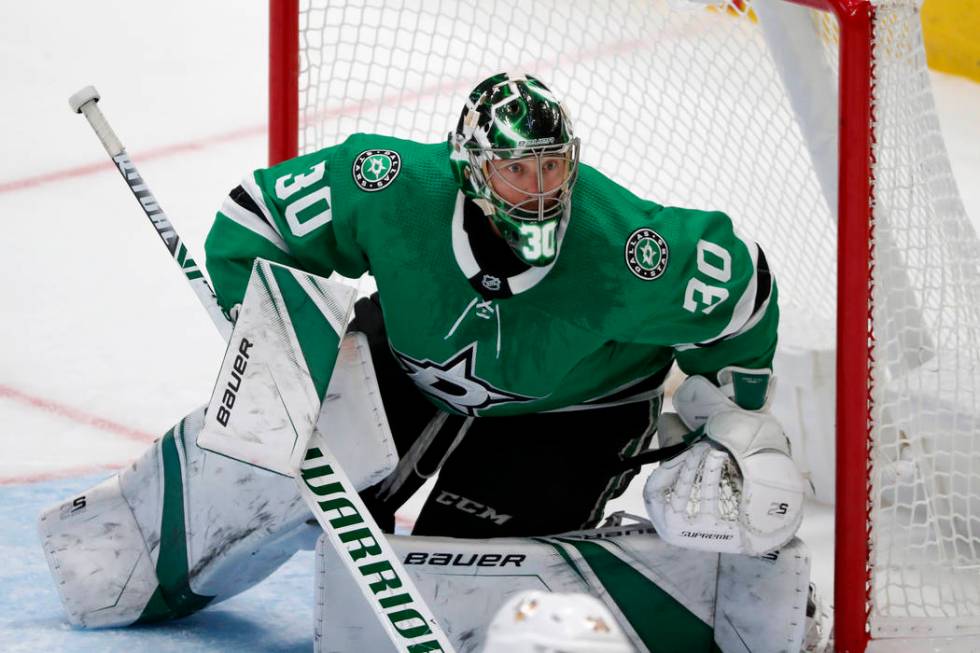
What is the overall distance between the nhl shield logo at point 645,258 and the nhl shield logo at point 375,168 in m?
0.37

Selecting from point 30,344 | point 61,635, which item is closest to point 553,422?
point 61,635

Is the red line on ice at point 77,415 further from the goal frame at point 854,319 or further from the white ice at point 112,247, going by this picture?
the goal frame at point 854,319

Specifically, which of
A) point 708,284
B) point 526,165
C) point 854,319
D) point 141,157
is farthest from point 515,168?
point 141,157

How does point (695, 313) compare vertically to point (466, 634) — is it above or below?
above

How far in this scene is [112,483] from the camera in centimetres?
277

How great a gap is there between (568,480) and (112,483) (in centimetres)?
76

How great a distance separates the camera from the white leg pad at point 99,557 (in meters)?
2.69

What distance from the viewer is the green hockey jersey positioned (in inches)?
97.6

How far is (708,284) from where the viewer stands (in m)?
2.48

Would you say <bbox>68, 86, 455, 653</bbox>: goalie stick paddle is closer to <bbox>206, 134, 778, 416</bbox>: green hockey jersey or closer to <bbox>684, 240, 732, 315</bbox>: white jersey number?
<bbox>206, 134, 778, 416</bbox>: green hockey jersey

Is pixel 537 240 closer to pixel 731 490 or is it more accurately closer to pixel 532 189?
pixel 532 189

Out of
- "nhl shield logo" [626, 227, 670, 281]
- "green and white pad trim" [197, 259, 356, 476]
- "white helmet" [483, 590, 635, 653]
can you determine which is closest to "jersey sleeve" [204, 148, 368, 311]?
"green and white pad trim" [197, 259, 356, 476]

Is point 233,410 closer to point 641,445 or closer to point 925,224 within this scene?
point 641,445

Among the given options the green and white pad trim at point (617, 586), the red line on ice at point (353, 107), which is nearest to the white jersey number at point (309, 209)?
the green and white pad trim at point (617, 586)
